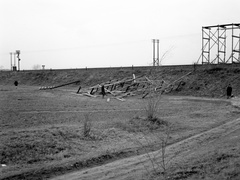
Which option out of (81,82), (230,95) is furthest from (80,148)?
(81,82)

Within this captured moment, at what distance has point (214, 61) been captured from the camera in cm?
4506

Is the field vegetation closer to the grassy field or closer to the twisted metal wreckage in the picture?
the grassy field

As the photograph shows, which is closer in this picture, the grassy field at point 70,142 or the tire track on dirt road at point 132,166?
the tire track on dirt road at point 132,166

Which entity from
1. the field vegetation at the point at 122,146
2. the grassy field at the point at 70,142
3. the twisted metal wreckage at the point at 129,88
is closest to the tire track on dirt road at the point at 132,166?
the field vegetation at the point at 122,146

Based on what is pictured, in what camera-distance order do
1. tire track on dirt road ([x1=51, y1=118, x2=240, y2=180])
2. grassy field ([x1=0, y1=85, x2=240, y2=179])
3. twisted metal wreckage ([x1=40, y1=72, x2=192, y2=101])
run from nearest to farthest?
tire track on dirt road ([x1=51, y1=118, x2=240, y2=180]), grassy field ([x1=0, y1=85, x2=240, y2=179]), twisted metal wreckage ([x1=40, y1=72, x2=192, y2=101])

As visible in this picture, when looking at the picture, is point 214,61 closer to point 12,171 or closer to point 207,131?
point 207,131

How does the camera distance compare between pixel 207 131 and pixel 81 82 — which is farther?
pixel 81 82

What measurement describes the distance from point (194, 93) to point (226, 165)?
1152 inches

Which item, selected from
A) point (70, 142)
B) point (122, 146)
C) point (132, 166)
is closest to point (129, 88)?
point (122, 146)

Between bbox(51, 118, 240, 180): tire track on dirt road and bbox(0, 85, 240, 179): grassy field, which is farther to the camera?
bbox(0, 85, 240, 179): grassy field

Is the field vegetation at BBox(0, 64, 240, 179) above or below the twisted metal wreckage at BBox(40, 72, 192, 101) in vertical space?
below

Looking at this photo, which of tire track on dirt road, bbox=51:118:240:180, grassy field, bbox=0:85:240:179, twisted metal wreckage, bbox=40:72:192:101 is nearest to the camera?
tire track on dirt road, bbox=51:118:240:180

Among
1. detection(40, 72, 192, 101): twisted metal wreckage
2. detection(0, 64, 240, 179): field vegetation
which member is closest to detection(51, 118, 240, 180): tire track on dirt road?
detection(0, 64, 240, 179): field vegetation

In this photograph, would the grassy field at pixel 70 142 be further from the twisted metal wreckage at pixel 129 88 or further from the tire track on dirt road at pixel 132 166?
the twisted metal wreckage at pixel 129 88
